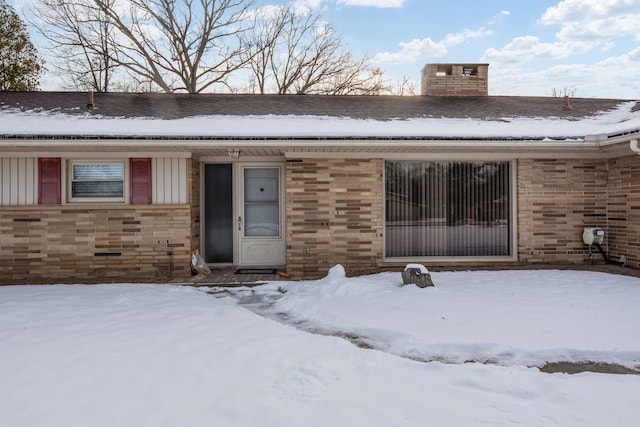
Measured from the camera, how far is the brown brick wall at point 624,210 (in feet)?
23.9

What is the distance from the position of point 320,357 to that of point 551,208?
→ 21.1 ft

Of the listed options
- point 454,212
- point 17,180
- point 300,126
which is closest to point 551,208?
point 454,212

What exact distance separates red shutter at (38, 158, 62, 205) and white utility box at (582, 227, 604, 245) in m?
10.1

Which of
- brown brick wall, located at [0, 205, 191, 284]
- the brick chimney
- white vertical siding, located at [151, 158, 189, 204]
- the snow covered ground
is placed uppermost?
the brick chimney

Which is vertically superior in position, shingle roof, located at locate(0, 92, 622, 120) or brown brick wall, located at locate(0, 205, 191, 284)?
shingle roof, located at locate(0, 92, 622, 120)

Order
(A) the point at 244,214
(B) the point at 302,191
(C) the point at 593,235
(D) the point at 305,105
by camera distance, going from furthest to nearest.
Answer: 1. (D) the point at 305,105
2. (A) the point at 244,214
3. (C) the point at 593,235
4. (B) the point at 302,191

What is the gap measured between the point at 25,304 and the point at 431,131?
7013 mm

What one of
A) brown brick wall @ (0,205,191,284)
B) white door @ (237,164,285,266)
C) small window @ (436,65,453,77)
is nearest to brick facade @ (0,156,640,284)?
brown brick wall @ (0,205,191,284)

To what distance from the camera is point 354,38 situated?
787 inches

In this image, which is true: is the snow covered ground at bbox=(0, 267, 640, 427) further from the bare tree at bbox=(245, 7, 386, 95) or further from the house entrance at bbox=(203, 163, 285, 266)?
the bare tree at bbox=(245, 7, 386, 95)

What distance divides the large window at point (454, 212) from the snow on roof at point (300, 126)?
0.91 m

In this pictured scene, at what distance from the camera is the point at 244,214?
27.4ft

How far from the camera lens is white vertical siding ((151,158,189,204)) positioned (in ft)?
24.3

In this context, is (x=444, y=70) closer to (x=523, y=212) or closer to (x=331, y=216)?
(x=523, y=212)
